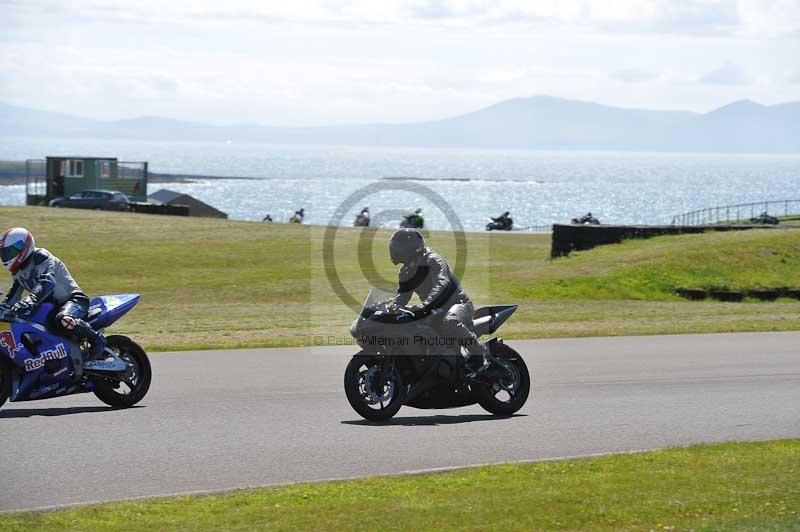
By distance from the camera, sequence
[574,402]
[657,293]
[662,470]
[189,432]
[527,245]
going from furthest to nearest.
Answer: [527,245]
[657,293]
[574,402]
[189,432]
[662,470]

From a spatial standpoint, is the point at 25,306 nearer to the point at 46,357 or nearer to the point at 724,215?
the point at 46,357

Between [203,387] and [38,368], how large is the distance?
2237 mm

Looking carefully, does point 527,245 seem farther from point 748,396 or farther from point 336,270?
point 748,396

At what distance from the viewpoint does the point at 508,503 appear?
784 centimetres

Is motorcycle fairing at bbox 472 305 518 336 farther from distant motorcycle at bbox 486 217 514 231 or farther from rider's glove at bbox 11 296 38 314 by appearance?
distant motorcycle at bbox 486 217 514 231

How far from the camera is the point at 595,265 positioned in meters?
30.0

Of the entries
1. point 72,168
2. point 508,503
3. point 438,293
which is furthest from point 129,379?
point 72,168

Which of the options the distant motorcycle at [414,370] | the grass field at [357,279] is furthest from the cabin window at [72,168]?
the distant motorcycle at [414,370]

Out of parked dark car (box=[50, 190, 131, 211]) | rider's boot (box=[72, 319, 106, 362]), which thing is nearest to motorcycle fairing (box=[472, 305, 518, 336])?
rider's boot (box=[72, 319, 106, 362])

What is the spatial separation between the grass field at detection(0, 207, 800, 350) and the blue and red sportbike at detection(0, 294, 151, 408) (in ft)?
17.5

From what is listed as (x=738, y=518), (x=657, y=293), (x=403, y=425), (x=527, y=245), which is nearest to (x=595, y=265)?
(x=657, y=293)

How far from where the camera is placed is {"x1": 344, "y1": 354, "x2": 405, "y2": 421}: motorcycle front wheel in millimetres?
10648

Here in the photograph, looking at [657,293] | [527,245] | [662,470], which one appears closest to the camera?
[662,470]

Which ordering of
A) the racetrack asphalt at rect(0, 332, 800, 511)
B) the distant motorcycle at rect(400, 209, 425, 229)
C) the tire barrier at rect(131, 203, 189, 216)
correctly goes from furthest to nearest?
the tire barrier at rect(131, 203, 189, 216) < the distant motorcycle at rect(400, 209, 425, 229) < the racetrack asphalt at rect(0, 332, 800, 511)
